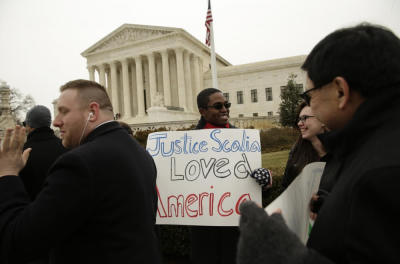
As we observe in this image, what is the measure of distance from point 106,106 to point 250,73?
48474 millimetres

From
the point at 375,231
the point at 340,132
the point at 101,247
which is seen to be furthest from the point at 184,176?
the point at 375,231

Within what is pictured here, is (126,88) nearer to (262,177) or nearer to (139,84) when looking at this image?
(139,84)

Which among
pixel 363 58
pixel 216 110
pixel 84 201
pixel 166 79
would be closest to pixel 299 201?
pixel 363 58

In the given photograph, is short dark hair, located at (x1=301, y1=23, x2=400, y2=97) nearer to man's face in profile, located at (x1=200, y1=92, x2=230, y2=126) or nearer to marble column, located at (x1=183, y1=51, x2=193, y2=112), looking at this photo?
man's face in profile, located at (x1=200, y1=92, x2=230, y2=126)

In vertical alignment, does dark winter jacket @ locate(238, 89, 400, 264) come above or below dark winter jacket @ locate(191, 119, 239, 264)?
above

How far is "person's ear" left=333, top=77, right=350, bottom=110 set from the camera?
1156mm

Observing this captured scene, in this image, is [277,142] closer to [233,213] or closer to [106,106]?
[233,213]

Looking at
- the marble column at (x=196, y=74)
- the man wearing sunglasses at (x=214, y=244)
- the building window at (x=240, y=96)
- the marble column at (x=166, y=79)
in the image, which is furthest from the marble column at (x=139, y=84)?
the man wearing sunglasses at (x=214, y=244)

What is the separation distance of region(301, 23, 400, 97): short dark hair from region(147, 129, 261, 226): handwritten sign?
2053mm

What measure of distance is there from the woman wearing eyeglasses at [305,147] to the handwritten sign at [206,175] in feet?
1.71

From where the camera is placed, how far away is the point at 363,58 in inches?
43.3

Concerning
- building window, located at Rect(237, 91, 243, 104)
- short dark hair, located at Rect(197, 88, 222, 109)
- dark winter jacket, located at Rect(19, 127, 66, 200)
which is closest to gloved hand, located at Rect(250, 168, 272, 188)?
short dark hair, located at Rect(197, 88, 222, 109)

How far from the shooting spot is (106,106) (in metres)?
2.14

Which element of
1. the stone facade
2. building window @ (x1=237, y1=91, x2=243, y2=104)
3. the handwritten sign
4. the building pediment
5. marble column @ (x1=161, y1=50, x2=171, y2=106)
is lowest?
the handwritten sign
